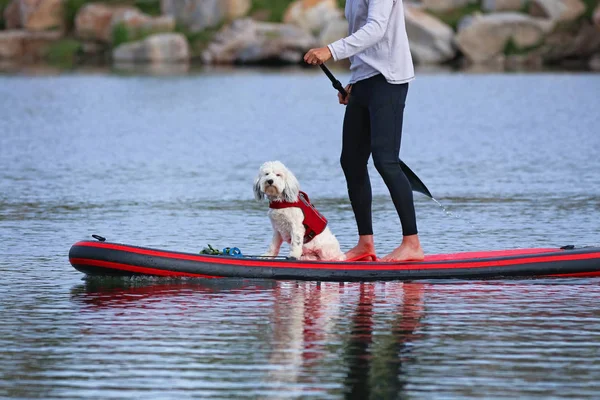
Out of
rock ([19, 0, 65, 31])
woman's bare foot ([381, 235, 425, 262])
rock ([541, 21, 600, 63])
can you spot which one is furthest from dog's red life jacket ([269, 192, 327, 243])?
rock ([19, 0, 65, 31])

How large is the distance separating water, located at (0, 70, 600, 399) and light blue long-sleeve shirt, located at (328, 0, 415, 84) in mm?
1532

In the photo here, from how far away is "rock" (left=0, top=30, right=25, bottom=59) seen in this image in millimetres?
69125

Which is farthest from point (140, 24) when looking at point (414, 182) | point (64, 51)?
point (414, 182)

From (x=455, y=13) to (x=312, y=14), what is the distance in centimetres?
639

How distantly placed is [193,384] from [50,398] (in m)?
0.72

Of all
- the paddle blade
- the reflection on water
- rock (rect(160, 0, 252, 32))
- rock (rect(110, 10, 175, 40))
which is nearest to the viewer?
the reflection on water

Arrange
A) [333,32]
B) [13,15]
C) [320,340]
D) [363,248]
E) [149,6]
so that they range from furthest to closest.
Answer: [149,6], [13,15], [333,32], [363,248], [320,340]

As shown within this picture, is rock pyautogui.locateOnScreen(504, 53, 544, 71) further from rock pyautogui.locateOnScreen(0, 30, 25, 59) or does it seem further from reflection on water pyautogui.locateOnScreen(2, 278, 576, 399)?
reflection on water pyautogui.locateOnScreen(2, 278, 576, 399)

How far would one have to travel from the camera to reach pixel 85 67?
5966 cm

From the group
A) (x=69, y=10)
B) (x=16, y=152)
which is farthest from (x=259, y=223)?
(x=69, y=10)

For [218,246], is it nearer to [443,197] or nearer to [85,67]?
[443,197]

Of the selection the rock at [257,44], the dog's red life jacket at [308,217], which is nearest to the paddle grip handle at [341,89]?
the dog's red life jacket at [308,217]

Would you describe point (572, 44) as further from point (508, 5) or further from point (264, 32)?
point (264, 32)

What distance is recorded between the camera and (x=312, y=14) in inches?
2623
